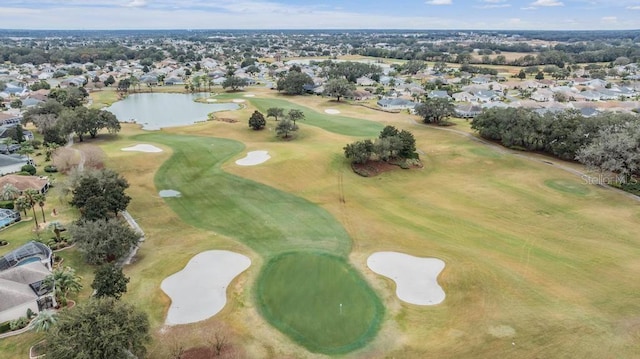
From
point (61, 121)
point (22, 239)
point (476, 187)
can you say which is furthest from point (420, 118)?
point (22, 239)

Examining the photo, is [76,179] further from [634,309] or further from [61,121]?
[634,309]

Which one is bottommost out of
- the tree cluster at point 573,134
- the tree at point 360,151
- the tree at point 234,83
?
the tree at point 360,151

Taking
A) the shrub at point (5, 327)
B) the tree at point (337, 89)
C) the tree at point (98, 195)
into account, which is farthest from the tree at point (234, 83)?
the shrub at point (5, 327)

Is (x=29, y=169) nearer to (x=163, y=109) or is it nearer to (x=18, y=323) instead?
(x=18, y=323)

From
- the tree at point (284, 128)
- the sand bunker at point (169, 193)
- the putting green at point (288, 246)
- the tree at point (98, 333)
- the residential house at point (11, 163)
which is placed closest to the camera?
the tree at point (98, 333)

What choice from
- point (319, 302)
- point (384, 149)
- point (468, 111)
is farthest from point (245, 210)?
point (468, 111)

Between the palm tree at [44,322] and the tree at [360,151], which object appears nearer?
the palm tree at [44,322]

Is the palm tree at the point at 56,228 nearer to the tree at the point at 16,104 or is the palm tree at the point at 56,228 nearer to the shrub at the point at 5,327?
the shrub at the point at 5,327
